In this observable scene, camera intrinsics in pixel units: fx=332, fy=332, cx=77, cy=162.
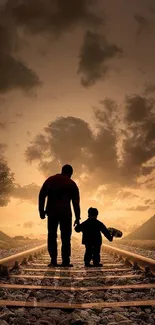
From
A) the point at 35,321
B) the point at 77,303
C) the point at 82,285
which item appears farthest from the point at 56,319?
the point at 82,285

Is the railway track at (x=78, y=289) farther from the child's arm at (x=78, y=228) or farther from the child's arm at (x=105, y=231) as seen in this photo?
the child's arm at (x=78, y=228)

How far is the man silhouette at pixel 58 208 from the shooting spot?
627cm

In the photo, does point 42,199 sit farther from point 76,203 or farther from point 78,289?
point 78,289

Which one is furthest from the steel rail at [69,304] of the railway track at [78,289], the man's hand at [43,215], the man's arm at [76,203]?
the man's arm at [76,203]

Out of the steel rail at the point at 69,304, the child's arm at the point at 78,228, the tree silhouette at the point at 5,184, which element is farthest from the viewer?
the tree silhouette at the point at 5,184

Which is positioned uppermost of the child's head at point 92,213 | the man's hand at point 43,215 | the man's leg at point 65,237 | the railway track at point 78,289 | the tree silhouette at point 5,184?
the tree silhouette at point 5,184

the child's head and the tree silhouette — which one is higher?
the tree silhouette

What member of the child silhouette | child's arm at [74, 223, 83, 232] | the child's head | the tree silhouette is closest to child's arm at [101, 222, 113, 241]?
the child silhouette

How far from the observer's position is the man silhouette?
20.6 ft

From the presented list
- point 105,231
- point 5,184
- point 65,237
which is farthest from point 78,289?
point 5,184

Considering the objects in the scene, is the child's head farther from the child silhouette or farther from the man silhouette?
the man silhouette

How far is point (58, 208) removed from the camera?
20.5 ft

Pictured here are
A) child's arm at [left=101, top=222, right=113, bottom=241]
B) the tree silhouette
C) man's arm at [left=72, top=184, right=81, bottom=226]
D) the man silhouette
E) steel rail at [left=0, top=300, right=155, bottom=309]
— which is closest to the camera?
steel rail at [left=0, top=300, right=155, bottom=309]

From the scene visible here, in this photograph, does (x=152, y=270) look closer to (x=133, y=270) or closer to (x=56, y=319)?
(x=133, y=270)
